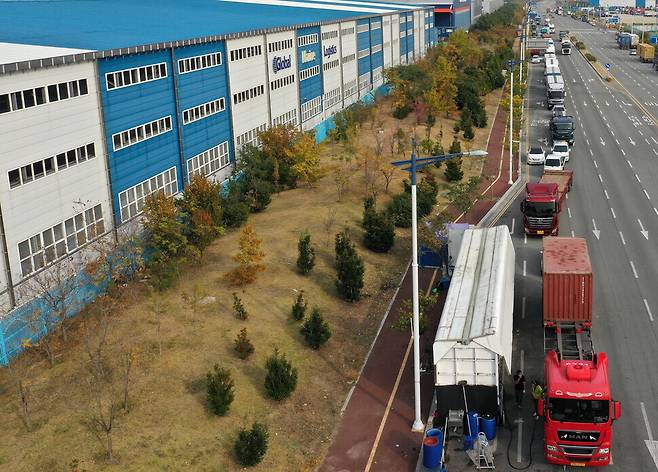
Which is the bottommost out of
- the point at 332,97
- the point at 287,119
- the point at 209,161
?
the point at 209,161

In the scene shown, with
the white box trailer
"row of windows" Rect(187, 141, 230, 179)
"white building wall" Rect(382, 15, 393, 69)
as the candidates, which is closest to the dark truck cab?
"white building wall" Rect(382, 15, 393, 69)

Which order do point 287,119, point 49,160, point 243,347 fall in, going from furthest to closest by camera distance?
point 287,119
point 49,160
point 243,347

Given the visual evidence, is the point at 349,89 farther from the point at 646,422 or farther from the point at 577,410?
the point at 577,410

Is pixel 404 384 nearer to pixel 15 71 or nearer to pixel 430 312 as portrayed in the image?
pixel 430 312

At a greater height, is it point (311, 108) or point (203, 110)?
point (203, 110)

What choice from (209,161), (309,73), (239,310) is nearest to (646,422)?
(239,310)

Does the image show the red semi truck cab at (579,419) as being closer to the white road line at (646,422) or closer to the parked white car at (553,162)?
the white road line at (646,422)

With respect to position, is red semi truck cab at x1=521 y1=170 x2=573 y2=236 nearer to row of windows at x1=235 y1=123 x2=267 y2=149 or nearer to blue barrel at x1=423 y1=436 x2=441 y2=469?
row of windows at x1=235 y1=123 x2=267 y2=149

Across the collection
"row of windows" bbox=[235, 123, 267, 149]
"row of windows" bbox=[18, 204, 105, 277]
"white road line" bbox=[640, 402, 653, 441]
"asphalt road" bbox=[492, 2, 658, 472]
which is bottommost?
"white road line" bbox=[640, 402, 653, 441]

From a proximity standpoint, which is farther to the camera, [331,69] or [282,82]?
[331,69]
